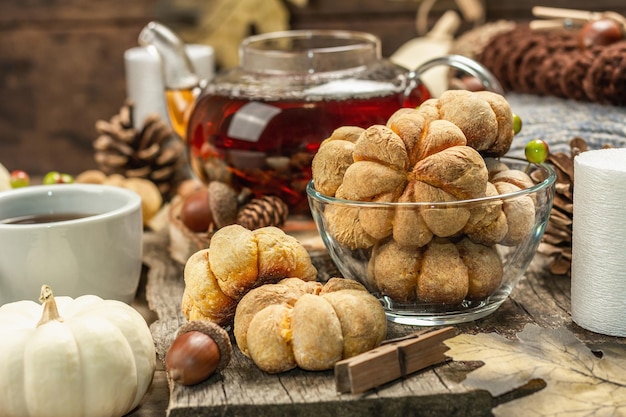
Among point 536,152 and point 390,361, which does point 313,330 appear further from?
point 536,152

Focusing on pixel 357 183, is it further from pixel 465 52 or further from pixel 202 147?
pixel 465 52

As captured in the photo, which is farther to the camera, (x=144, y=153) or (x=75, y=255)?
(x=144, y=153)

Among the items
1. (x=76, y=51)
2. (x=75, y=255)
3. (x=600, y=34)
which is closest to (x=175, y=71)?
(x=75, y=255)

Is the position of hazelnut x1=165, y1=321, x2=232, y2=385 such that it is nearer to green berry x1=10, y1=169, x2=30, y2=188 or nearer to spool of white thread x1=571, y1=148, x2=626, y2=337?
spool of white thread x1=571, y1=148, x2=626, y2=337

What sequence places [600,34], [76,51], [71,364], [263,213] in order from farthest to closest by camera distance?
[76,51] < [600,34] < [263,213] < [71,364]

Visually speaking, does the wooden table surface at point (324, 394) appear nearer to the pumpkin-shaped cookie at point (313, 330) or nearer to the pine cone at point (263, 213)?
the pumpkin-shaped cookie at point (313, 330)

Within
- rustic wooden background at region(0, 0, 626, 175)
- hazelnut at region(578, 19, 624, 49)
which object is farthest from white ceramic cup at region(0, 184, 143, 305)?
rustic wooden background at region(0, 0, 626, 175)
